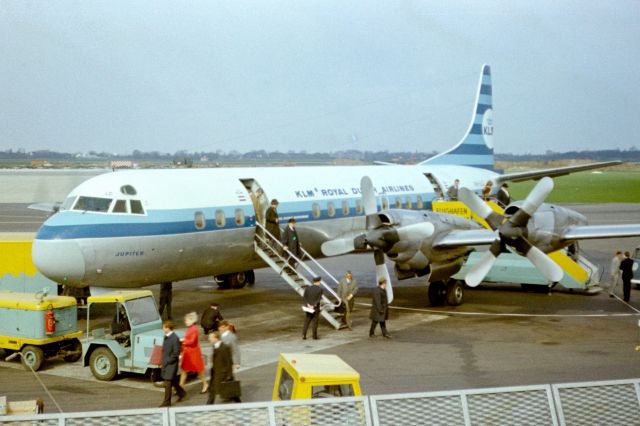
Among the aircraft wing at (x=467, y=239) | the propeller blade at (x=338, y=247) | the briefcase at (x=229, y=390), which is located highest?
the aircraft wing at (x=467, y=239)

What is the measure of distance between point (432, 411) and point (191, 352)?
746 cm

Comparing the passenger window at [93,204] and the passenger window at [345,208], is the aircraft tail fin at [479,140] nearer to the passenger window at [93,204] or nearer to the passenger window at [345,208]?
the passenger window at [345,208]

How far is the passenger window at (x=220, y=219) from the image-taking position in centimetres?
1983

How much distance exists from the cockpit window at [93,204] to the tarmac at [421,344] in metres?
3.84

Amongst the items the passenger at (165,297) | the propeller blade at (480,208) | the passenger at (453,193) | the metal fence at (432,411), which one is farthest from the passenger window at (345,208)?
the metal fence at (432,411)

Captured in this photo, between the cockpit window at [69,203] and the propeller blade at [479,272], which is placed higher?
the cockpit window at [69,203]

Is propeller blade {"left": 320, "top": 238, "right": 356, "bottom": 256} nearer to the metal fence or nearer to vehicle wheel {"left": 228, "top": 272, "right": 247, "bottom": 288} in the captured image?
vehicle wheel {"left": 228, "top": 272, "right": 247, "bottom": 288}

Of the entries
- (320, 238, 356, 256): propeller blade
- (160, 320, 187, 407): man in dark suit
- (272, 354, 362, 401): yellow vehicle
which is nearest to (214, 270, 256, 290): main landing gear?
(320, 238, 356, 256): propeller blade

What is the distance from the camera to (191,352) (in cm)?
1338

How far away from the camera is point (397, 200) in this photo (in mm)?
25297

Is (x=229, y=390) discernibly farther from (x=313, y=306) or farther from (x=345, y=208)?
(x=345, y=208)

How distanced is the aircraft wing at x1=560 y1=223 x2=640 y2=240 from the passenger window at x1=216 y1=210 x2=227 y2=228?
9.20 m

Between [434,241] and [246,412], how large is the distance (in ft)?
47.9

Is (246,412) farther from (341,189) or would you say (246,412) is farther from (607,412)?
(341,189)
